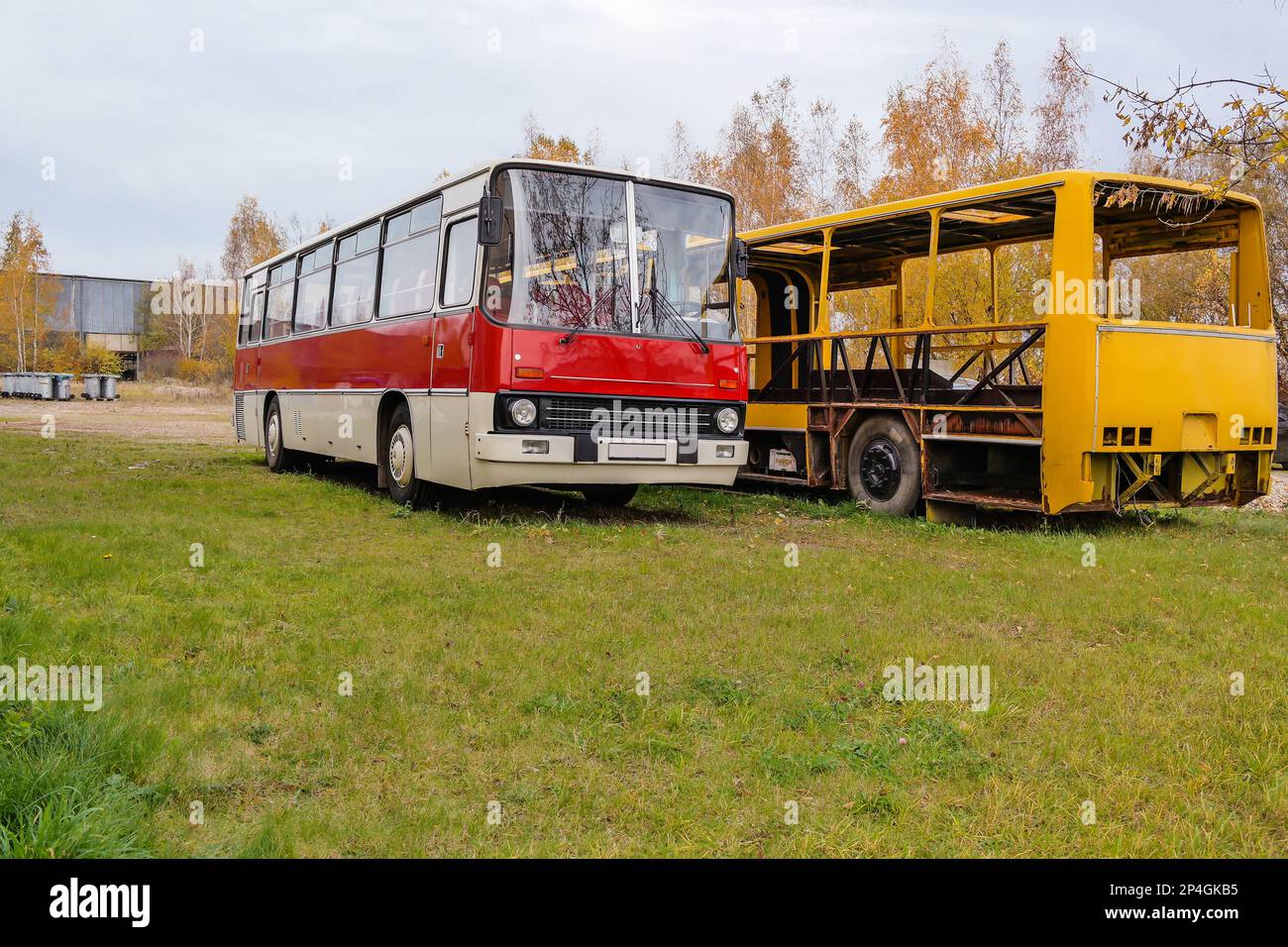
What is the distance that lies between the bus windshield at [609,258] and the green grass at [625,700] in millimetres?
2459

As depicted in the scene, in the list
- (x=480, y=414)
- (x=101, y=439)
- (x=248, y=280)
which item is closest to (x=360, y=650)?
(x=480, y=414)

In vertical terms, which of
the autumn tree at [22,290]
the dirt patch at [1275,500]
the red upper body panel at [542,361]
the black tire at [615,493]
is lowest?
the dirt patch at [1275,500]

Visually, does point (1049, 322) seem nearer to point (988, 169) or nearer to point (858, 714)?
point (858, 714)

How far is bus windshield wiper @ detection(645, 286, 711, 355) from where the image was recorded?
36.0ft

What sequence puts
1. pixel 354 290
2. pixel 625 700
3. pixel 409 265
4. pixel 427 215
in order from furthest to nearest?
1. pixel 354 290
2. pixel 409 265
3. pixel 427 215
4. pixel 625 700

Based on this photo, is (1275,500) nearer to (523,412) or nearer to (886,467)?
(886,467)

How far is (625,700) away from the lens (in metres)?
4.84

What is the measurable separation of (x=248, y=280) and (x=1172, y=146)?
53.8ft

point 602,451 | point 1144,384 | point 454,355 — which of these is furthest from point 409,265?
point 1144,384

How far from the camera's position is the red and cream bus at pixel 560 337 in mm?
10273

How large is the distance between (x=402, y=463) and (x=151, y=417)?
29.9 metres

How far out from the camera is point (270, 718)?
4527mm

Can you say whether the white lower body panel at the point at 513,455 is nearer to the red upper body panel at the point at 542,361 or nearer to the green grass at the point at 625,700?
the red upper body panel at the point at 542,361

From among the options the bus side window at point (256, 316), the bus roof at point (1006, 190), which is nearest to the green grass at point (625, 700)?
the bus roof at point (1006, 190)
